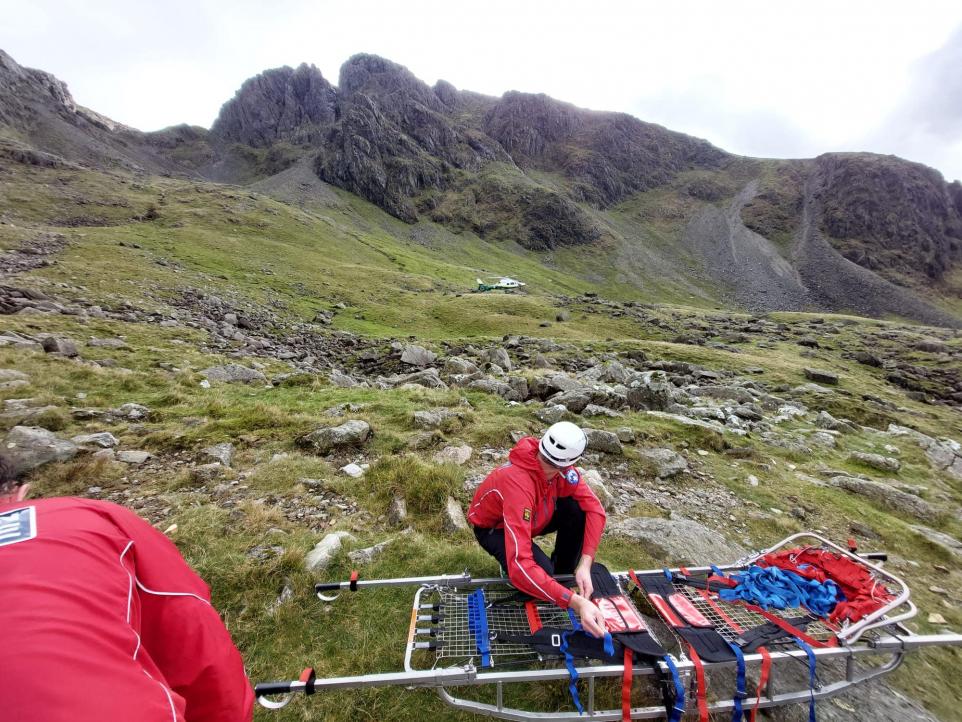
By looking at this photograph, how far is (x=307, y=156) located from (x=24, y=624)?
770ft

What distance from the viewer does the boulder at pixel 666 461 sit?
10.3 m

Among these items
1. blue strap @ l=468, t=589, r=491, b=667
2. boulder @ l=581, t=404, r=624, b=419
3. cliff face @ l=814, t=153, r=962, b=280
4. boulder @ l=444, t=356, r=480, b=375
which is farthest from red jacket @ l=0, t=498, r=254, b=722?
cliff face @ l=814, t=153, r=962, b=280

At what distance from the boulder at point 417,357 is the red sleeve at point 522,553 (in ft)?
62.3

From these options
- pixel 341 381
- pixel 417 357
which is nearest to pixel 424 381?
pixel 341 381

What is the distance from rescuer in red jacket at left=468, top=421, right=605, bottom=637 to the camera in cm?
496

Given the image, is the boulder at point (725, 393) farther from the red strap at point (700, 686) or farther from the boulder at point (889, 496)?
the red strap at point (700, 686)

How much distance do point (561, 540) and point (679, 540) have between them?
3070mm

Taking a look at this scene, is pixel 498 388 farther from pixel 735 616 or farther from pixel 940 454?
pixel 940 454

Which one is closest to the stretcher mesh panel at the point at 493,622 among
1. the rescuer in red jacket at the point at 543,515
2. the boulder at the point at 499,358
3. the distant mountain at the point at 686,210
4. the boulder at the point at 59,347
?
the rescuer in red jacket at the point at 543,515

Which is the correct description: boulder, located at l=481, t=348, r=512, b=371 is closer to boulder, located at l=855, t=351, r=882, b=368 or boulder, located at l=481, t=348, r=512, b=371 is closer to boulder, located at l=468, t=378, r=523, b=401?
boulder, located at l=468, t=378, r=523, b=401

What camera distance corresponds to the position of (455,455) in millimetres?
10055

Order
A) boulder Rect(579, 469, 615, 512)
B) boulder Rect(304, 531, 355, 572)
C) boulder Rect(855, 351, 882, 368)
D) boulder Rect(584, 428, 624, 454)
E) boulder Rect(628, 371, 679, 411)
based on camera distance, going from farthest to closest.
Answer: boulder Rect(855, 351, 882, 368)
boulder Rect(628, 371, 679, 411)
boulder Rect(584, 428, 624, 454)
boulder Rect(579, 469, 615, 512)
boulder Rect(304, 531, 355, 572)

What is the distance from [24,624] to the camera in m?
1.54

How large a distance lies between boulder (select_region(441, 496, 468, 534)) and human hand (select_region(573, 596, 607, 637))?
10.7 ft
